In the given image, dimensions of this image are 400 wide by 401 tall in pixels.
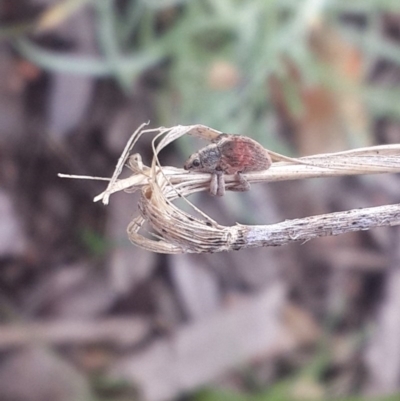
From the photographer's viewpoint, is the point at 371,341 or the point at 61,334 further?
the point at 371,341

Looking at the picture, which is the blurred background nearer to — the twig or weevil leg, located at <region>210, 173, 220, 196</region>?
the twig

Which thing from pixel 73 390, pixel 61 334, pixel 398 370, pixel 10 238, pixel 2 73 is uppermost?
pixel 2 73

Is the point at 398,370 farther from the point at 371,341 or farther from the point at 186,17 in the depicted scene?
the point at 186,17

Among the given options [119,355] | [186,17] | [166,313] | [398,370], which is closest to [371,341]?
[398,370]

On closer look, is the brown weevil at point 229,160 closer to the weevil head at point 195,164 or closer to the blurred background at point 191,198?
the weevil head at point 195,164

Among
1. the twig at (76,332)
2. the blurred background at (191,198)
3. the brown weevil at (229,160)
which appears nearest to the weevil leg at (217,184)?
the brown weevil at (229,160)

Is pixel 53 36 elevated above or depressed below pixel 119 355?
above
